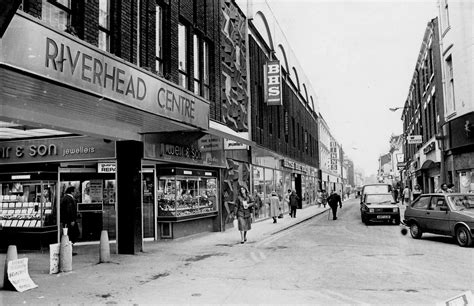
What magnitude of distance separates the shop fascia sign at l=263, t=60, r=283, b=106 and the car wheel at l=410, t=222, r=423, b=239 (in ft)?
44.6

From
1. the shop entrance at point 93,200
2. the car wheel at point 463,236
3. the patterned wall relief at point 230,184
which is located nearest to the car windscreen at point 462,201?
the car wheel at point 463,236

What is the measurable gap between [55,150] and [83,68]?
630 centimetres

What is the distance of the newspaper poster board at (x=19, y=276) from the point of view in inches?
289

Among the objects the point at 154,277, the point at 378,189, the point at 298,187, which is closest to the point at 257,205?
the point at 378,189

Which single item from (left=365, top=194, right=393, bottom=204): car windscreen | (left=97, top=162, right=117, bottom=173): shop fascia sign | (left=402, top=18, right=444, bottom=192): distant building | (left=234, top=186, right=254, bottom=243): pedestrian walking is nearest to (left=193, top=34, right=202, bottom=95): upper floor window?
(left=97, top=162, right=117, bottom=173): shop fascia sign

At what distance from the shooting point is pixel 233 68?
799 inches

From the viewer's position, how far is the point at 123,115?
9789 mm

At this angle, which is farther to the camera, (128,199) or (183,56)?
(183,56)

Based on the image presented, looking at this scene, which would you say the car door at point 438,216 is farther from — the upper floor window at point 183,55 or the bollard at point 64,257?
the bollard at point 64,257

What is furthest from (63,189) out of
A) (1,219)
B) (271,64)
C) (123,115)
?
(271,64)

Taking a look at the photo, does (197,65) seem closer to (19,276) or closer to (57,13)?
(57,13)

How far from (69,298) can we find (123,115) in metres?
4.44

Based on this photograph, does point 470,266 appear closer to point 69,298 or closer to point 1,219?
point 69,298

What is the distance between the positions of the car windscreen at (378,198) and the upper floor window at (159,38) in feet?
40.1
